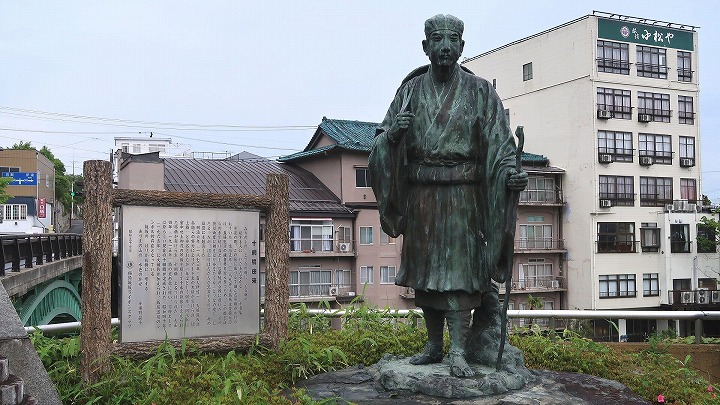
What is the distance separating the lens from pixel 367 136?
97.0 ft

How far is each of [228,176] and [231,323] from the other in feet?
73.2

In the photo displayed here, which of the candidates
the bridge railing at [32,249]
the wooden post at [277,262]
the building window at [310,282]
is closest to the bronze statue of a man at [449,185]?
the wooden post at [277,262]

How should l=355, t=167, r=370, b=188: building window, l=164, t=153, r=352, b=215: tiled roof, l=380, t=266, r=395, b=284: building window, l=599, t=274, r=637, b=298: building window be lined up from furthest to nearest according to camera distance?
l=599, t=274, r=637, b=298: building window < l=355, t=167, r=370, b=188: building window < l=380, t=266, r=395, b=284: building window < l=164, t=153, r=352, b=215: tiled roof

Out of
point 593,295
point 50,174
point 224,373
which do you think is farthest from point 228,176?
point 50,174

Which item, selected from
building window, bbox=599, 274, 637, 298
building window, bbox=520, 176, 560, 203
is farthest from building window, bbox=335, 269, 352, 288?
Result: building window, bbox=599, 274, 637, 298

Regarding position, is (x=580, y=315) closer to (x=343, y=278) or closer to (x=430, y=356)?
(x=430, y=356)

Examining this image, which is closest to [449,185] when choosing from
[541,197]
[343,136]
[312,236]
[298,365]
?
[298,365]

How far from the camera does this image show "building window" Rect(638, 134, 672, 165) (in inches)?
1272

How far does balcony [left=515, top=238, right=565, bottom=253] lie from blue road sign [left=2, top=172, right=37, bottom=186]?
112ft

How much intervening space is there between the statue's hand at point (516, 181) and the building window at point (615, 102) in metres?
28.0

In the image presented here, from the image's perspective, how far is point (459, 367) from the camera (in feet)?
16.5

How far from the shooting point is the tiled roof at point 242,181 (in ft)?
87.9

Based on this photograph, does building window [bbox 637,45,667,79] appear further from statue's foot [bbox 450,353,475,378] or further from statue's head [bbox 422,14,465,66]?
statue's foot [bbox 450,353,475,378]

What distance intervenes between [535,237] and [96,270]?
2825cm
